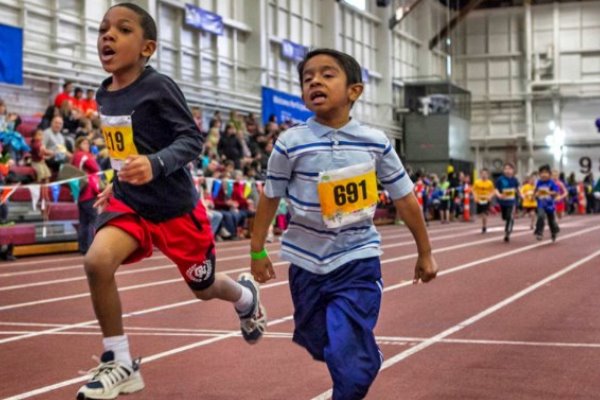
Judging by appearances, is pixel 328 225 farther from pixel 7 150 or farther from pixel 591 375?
pixel 7 150

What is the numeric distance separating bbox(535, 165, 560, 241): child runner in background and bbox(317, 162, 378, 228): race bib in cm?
1970

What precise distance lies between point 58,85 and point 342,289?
890 inches

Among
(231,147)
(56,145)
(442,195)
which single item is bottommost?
(442,195)

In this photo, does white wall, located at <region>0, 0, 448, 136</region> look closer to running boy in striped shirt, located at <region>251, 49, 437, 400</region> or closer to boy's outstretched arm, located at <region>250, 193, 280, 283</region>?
boy's outstretched arm, located at <region>250, 193, 280, 283</region>

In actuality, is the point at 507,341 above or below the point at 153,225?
below

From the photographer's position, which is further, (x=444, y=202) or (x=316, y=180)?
(x=444, y=202)

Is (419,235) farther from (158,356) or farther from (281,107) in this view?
(281,107)

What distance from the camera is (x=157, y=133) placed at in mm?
5797

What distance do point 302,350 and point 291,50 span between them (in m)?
34.7

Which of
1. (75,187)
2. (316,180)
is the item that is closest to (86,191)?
(75,187)

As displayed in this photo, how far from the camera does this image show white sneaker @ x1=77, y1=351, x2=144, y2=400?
523 centimetres

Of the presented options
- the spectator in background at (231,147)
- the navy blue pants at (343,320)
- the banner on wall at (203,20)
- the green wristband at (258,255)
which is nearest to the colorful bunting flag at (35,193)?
the spectator in background at (231,147)

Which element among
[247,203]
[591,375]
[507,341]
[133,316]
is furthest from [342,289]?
[247,203]

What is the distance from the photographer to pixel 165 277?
1464 cm
